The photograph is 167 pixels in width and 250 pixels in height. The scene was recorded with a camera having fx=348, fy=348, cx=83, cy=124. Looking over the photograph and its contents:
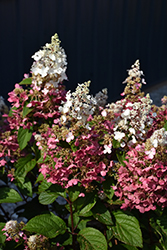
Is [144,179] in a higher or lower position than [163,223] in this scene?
higher

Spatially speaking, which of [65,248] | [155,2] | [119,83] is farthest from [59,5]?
[65,248]

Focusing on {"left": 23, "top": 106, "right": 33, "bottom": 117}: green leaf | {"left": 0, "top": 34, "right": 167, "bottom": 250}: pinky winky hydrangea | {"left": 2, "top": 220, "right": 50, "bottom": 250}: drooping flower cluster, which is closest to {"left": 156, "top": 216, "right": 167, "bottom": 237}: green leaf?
{"left": 0, "top": 34, "right": 167, "bottom": 250}: pinky winky hydrangea

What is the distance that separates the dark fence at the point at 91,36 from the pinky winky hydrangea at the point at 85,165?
229 centimetres

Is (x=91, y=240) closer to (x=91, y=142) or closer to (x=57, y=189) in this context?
(x=57, y=189)

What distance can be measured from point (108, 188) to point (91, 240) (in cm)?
22

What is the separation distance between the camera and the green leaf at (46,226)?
53.2 inches

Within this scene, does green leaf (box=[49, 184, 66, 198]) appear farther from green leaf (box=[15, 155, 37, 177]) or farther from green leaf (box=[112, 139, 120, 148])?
green leaf (box=[112, 139, 120, 148])

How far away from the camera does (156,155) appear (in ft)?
4.16

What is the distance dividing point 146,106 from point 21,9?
9.06 ft

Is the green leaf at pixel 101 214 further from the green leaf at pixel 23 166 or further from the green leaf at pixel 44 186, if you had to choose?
the green leaf at pixel 23 166

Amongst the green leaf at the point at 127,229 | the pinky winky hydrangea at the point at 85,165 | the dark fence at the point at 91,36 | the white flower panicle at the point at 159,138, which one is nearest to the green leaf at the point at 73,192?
the pinky winky hydrangea at the point at 85,165

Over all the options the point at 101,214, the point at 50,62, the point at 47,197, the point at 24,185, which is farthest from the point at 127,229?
the point at 50,62

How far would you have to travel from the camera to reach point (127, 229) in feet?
4.59

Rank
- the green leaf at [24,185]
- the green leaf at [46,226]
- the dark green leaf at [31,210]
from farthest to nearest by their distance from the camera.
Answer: the dark green leaf at [31,210]
the green leaf at [24,185]
the green leaf at [46,226]
